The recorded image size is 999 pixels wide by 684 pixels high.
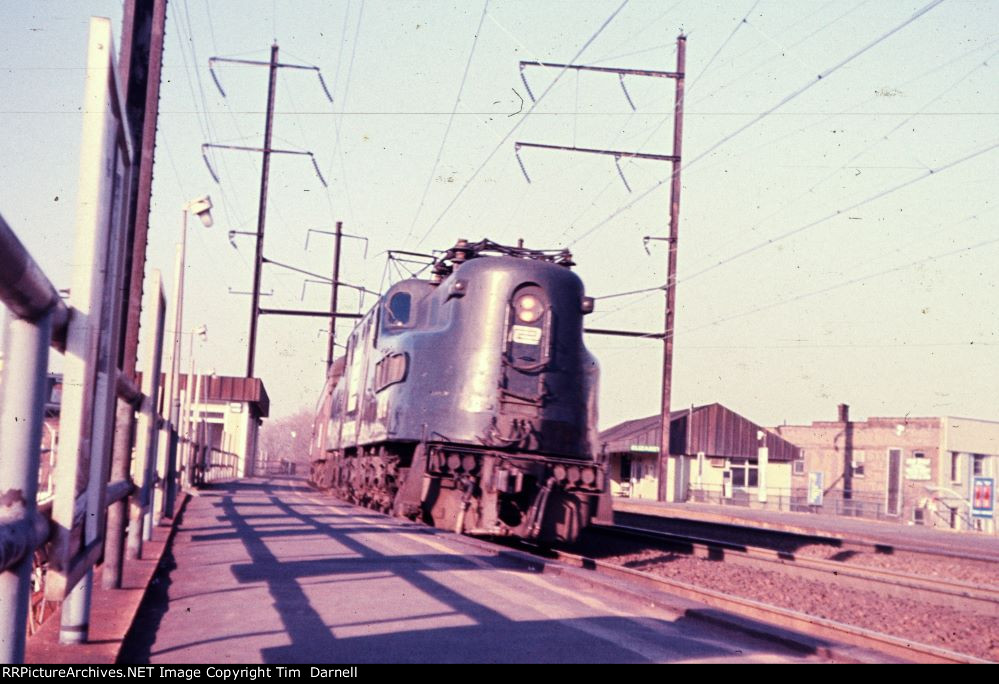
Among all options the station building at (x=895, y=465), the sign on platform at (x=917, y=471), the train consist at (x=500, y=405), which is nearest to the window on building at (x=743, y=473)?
the station building at (x=895, y=465)

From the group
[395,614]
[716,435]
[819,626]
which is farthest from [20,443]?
[716,435]

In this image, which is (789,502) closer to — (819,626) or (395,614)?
(819,626)

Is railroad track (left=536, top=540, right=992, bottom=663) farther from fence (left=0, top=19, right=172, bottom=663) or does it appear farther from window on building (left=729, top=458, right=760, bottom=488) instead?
window on building (left=729, top=458, right=760, bottom=488)

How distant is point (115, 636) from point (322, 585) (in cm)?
270

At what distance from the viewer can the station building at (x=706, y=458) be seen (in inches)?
1853

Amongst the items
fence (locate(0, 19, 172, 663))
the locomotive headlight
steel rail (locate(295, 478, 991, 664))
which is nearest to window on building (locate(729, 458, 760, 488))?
the locomotive headlight

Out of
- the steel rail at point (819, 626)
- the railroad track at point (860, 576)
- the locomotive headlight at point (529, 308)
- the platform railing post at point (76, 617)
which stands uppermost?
the locomotive headlight at point (529, 308)

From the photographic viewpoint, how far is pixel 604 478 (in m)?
13.6

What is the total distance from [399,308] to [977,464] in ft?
135

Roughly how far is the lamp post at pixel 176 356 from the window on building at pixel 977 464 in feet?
134

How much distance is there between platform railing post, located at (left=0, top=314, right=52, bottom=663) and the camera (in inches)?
93.4

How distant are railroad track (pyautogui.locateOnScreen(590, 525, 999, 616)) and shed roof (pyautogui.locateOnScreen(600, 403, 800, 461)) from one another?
32217 millimetres

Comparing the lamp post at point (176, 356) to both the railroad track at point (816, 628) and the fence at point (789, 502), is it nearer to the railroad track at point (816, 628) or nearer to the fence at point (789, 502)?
the railroad track at point (816, 628)
